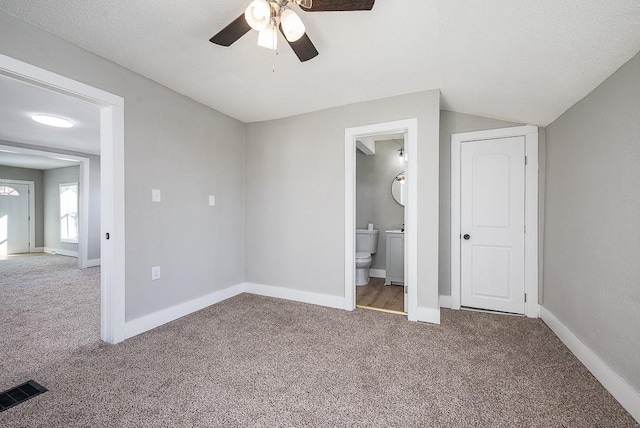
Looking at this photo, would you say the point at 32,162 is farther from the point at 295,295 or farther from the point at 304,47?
the point at 304,47

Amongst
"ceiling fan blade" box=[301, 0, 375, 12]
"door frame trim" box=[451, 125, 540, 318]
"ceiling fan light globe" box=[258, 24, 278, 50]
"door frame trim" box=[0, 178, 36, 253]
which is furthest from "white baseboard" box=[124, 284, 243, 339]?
"door frame trim" box=[0, 178, 36, 253]

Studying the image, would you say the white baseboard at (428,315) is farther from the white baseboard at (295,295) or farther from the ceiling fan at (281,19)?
the ceiling fan at (281,19)

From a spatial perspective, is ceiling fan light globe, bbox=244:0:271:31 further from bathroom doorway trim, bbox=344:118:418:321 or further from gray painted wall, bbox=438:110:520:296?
gray painted wall, bbox=438:110:520:296

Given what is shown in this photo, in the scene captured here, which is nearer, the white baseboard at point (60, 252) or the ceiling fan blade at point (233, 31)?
the ceiling fan blade at point (233, 31)

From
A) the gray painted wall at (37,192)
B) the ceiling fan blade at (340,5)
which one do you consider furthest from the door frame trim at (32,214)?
the ceiling fan blade at (340,5)

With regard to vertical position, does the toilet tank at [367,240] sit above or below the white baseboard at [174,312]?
above

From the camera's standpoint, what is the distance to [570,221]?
229 centimetres

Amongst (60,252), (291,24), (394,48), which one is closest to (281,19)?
(291,24)

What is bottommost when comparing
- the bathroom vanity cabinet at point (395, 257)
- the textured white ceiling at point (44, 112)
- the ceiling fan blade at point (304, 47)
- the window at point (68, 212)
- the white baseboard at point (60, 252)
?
the white baseboard at point (60, 252)

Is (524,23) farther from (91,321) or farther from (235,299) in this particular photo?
(91,321)

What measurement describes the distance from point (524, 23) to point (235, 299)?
11.9 ft

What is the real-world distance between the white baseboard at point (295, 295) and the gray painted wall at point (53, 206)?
248 inches

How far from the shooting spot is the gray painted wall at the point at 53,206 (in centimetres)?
705

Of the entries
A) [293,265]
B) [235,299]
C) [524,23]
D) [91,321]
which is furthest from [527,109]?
[91,321]
